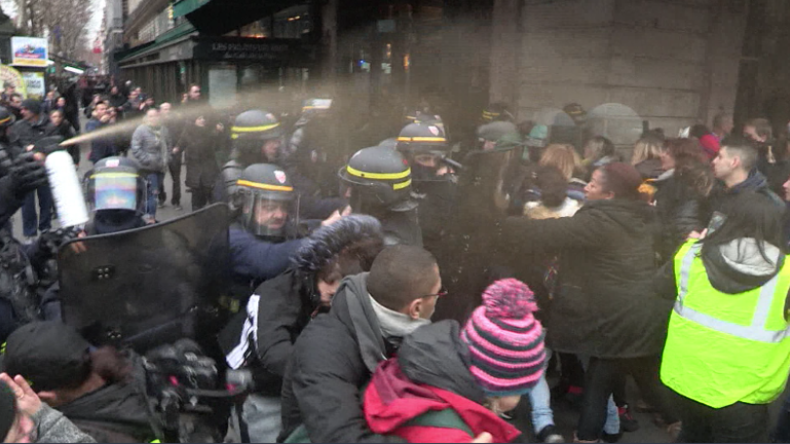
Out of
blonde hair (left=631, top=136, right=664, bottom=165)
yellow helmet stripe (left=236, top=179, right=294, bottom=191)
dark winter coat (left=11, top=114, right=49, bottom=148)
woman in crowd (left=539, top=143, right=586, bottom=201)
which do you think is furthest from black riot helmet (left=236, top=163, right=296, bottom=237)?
dark winter coat (left=11, top=114, right=49, bottom=148)

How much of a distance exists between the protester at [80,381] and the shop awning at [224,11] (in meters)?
12.2

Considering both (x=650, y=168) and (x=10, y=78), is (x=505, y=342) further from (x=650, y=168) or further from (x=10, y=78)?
(x=10, y=78)

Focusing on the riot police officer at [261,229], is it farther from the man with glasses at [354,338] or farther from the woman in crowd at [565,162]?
the woman in crowd at [565,162]

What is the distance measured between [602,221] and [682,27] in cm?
656

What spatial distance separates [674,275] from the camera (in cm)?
311

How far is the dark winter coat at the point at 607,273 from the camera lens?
351 cm

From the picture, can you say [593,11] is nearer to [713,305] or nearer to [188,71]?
[713,305]

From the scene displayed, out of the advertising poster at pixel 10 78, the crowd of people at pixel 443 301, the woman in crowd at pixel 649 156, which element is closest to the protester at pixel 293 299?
the crowd of people at pixel 443 301

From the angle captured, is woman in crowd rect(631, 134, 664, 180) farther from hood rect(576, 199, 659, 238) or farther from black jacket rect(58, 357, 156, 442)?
black jacket rect(58, 357, 156, 442)

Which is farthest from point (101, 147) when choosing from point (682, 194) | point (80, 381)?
point (80, 381)

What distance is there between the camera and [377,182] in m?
3.12

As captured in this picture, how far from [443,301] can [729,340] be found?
1422mm

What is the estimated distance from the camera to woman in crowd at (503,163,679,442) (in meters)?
3.52

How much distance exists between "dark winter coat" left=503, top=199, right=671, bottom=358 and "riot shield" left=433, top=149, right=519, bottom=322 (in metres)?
0.36
